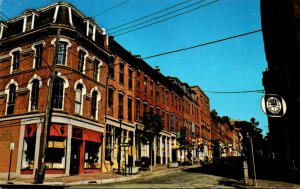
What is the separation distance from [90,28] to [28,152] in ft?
39.1

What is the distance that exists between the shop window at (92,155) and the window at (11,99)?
6645 mm

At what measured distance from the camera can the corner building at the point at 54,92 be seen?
20.6m

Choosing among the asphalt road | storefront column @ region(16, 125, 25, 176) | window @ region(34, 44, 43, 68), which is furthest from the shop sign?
window @ region(34, 44, 43, 68)

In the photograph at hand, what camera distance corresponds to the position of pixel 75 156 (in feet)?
71.6

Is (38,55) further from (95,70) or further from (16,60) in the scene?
(95,70)

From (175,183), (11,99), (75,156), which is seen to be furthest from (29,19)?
(175,183)

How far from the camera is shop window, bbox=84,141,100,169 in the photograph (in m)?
23.0

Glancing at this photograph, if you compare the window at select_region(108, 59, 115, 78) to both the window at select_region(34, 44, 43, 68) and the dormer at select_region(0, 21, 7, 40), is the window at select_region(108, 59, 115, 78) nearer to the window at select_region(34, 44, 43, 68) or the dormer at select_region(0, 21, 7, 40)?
the window at select_region(34, 44, 43, 68)

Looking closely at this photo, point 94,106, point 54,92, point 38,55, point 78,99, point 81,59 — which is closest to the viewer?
point 54,92

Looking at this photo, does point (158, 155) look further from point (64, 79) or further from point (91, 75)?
point (64, 79)

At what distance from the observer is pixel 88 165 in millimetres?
22969

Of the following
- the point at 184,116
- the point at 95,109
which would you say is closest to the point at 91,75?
the point at 95,109

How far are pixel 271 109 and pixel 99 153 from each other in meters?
17.6

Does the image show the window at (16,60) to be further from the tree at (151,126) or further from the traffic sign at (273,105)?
the traffic sign at (273,105)
